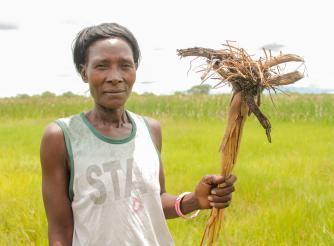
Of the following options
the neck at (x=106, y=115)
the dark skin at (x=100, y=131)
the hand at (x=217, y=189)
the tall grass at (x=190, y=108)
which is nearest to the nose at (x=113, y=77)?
the dark skin at (x=100, y=131)

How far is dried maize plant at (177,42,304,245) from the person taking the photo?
1.57 meters

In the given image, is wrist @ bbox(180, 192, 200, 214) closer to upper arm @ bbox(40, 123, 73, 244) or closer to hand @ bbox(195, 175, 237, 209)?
hand @ bbox(195, 175, 237, 209)

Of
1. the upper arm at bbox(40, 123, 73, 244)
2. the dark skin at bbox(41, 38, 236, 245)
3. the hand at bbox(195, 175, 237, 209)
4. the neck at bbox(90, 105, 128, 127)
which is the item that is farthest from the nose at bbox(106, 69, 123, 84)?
the hand at bbox(195, 175, 237, 209)

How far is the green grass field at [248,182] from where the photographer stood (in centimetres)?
323

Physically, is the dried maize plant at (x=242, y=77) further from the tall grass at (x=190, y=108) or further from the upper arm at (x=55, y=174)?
the tall grass at (x=190, y=108)

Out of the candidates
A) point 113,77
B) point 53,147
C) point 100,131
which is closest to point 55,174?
point 53,147

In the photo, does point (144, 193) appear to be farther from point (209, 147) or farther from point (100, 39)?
point (209, 147)

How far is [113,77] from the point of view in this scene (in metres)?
1.62

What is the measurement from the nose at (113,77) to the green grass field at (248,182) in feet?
1.77

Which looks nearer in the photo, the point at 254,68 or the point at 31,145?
the point at 254,68

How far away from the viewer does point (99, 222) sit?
160cm

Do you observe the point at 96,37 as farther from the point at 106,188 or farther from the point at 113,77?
the point at 106,188

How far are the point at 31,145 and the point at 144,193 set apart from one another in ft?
20.0

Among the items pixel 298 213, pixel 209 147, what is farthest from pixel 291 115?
pixel 298 213
